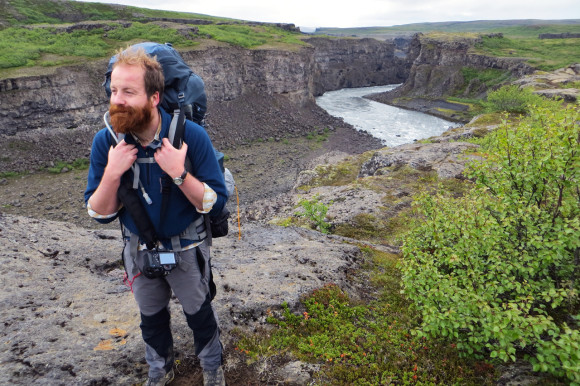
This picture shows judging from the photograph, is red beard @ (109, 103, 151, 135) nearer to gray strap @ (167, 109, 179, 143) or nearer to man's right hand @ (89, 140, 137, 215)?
man's right hand @ (89, 140, 137, 215)

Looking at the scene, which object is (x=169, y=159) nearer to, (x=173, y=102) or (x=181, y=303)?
(x=173, y=102)

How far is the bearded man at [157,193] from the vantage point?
10.4 ft

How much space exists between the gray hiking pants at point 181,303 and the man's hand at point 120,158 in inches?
42.3

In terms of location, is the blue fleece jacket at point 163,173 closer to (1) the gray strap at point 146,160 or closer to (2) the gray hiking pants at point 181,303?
(1) the gray strap at point 146,160

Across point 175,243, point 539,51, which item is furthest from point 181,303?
point 539,51

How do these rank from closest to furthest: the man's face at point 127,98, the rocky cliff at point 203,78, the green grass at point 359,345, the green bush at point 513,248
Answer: the man's face at point 127,98, the green bush at point 513,248, the green grass at point 359,345, the rocky cliff at point 203,78

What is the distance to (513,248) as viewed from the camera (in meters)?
5.55

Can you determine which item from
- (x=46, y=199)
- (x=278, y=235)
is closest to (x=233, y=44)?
(x=46, y=199)

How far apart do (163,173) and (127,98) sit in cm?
79

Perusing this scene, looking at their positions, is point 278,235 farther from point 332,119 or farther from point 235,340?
point 332,119

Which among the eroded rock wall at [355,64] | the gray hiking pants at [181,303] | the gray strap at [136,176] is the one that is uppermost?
the eroded rock wall at [355,64]

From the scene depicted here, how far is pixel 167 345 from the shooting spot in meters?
4.49

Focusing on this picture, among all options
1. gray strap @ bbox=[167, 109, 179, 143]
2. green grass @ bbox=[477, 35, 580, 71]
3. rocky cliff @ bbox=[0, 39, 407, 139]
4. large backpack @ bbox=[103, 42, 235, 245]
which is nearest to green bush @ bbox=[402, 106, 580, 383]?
large backpack @ bbox=[103, 42, 235, 245]

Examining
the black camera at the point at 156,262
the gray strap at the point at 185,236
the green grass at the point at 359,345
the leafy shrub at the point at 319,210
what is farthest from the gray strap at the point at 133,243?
the leafy shrub at the point at 319,210
